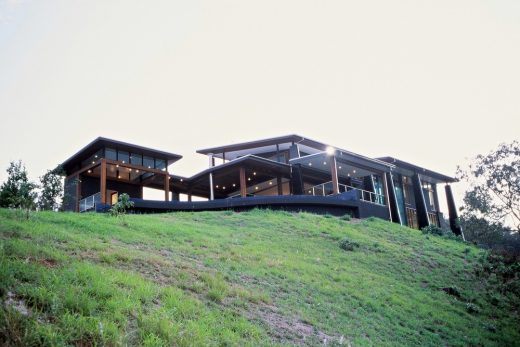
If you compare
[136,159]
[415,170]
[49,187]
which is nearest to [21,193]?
[49,187]

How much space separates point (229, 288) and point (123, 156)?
3090cm

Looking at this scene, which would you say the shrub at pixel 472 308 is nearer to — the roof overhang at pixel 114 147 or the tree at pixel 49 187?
the tree at pixel 49 187

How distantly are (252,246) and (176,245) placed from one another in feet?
12.0

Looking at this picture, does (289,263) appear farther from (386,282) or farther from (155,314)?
(155,314)

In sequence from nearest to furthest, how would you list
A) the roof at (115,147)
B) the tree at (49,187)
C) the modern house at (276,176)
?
1. the tree at (49,187)
2. the modern house at (276,176)
3. the roof at (115,147)

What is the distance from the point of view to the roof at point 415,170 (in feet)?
142

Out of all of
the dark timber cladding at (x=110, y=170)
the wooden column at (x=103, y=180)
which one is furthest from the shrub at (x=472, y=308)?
the wooden column at (x=103, y=180)

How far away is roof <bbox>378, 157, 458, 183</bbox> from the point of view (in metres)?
43.2

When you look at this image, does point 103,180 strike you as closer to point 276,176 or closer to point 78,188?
point 78,188

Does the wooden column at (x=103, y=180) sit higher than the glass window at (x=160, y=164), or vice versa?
the glass window at (x=160, y=164)

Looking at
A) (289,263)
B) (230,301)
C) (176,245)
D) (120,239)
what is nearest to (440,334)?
(289,263)

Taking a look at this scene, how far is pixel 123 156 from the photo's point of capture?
40.2 meters

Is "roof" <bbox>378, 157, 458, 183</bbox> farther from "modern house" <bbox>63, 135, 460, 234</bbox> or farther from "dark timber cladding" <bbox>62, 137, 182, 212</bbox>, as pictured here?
"dark timber cladding" <bbox>62, 137, 182, 212</bbox>

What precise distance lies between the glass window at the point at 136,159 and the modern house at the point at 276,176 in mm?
70
